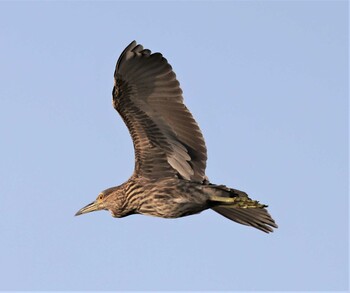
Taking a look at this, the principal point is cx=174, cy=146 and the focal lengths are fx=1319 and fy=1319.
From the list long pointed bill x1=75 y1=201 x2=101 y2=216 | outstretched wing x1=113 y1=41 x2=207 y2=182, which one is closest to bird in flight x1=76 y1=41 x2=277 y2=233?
outstretched wing x1=113 y1=41 x2=207 y2=182

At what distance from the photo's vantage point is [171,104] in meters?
22.5

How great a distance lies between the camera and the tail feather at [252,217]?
23828mm

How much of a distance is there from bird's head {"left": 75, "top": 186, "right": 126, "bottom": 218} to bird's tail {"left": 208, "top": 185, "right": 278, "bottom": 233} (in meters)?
1.64

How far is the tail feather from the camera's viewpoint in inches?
938

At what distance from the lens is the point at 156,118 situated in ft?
74.6

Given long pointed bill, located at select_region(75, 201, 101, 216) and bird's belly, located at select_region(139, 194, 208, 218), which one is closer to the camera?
bird's belly, located at select_region(139, 194, 208, 218)

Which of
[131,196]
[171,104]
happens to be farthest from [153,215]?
[171,104]

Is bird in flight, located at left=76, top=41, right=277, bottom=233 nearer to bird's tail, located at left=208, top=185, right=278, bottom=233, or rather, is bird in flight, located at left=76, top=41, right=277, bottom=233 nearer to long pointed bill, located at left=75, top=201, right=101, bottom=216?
bird's tail, located at left=208, top=185, right=278, bottom=233

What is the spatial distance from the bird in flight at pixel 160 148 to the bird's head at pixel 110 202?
0.7 inches

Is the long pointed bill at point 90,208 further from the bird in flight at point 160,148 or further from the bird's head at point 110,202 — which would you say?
the bird in flight at point 160,148

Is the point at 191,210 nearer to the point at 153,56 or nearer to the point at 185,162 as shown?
the point at 185,162

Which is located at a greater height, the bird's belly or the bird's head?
the bird's head

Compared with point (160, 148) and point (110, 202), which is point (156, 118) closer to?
point (160, 148)

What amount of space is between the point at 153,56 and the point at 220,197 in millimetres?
2646
